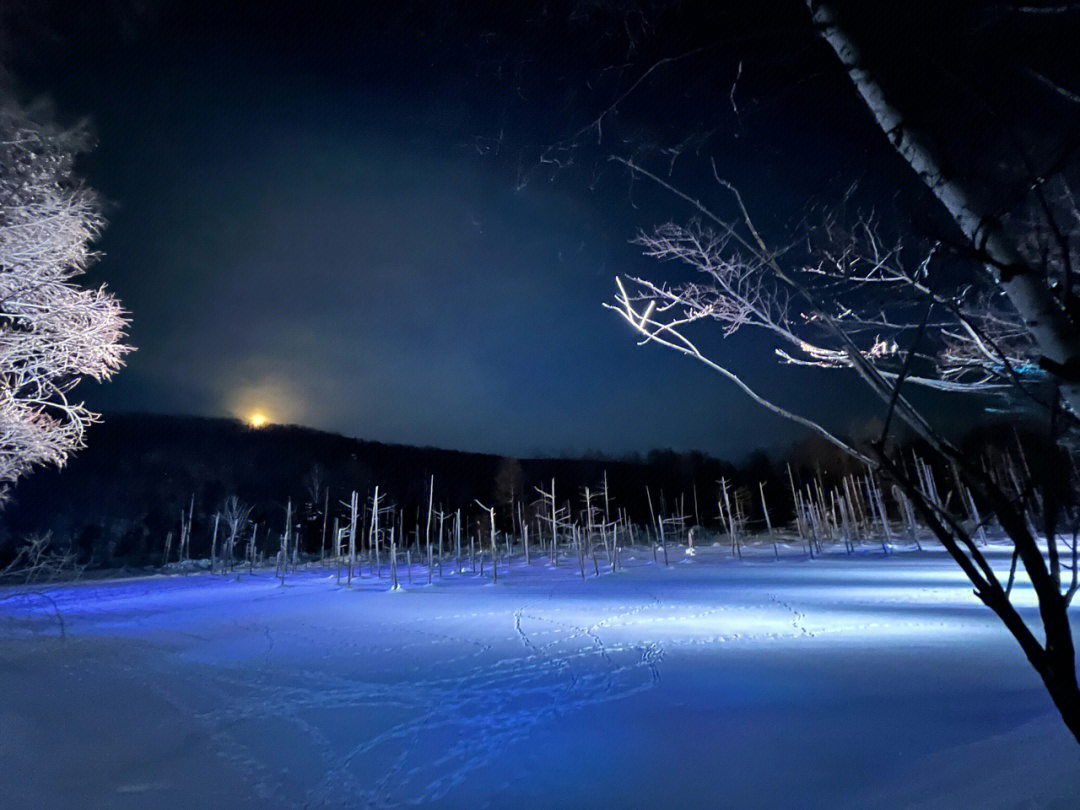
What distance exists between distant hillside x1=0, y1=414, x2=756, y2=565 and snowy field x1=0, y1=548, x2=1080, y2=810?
1787 inches

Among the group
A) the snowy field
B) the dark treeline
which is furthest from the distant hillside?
the snowy field

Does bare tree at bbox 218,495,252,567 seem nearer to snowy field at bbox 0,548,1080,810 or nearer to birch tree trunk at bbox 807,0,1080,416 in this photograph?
snowy field at bbox 0,548,1080,810

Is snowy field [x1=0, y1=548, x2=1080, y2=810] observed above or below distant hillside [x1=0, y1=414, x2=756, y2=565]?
below

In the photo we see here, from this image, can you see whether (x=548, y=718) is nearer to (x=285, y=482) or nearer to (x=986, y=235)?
(x=986, y=235)

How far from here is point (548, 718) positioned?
4.52 metres

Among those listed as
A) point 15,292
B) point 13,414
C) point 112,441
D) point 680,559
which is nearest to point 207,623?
point 13,414

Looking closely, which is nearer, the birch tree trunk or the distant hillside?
the birch tree trunk

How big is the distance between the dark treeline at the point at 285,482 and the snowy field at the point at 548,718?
4076 centimetres

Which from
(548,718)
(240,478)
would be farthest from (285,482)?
(548,718)

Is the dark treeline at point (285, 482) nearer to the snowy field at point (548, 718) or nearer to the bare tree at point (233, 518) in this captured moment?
the bare tree at point (233, 518)

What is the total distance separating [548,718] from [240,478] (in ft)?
256

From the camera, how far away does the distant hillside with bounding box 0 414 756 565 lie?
48031mm

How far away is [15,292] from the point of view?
7.75 metres

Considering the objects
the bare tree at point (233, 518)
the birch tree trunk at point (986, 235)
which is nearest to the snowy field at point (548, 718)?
the birch tree trunk at point (986, 235)
